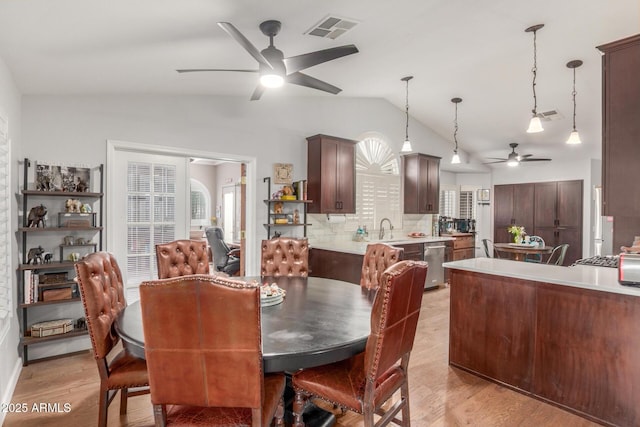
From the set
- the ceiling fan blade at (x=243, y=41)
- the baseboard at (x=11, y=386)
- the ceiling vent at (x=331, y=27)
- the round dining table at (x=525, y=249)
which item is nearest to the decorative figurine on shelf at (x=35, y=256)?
the baseboard at (x=11, y=386)

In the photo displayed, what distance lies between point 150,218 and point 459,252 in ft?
18.5

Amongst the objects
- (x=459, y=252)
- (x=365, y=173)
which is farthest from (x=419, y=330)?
(x=459, y=252)

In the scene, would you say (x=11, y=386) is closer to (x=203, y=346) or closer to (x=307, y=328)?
(x=203, y=346)

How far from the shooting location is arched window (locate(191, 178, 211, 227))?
8.65m

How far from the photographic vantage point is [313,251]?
516 cm

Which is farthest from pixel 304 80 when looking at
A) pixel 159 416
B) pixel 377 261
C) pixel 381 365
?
pixel 159 416

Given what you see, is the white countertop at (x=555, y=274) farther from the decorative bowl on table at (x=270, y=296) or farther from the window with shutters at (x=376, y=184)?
the window with shutters at (x=376, y=184)

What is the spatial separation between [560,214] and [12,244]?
8864 millimetres

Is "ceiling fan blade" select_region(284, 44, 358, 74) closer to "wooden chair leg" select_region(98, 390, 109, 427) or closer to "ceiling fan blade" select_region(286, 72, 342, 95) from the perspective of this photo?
"ceiling fan blade" select_region(286, 72, 342, 95)

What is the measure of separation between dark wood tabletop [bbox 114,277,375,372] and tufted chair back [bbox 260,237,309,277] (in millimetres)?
877

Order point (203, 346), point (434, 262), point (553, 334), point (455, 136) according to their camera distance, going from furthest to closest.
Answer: point (455, 136) → point (434, 262) → point (553, 334) → point (203, 346)

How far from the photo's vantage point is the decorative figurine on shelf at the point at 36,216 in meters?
3.00

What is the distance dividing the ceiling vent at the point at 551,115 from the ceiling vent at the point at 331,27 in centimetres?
420

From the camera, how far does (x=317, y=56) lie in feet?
8.31
